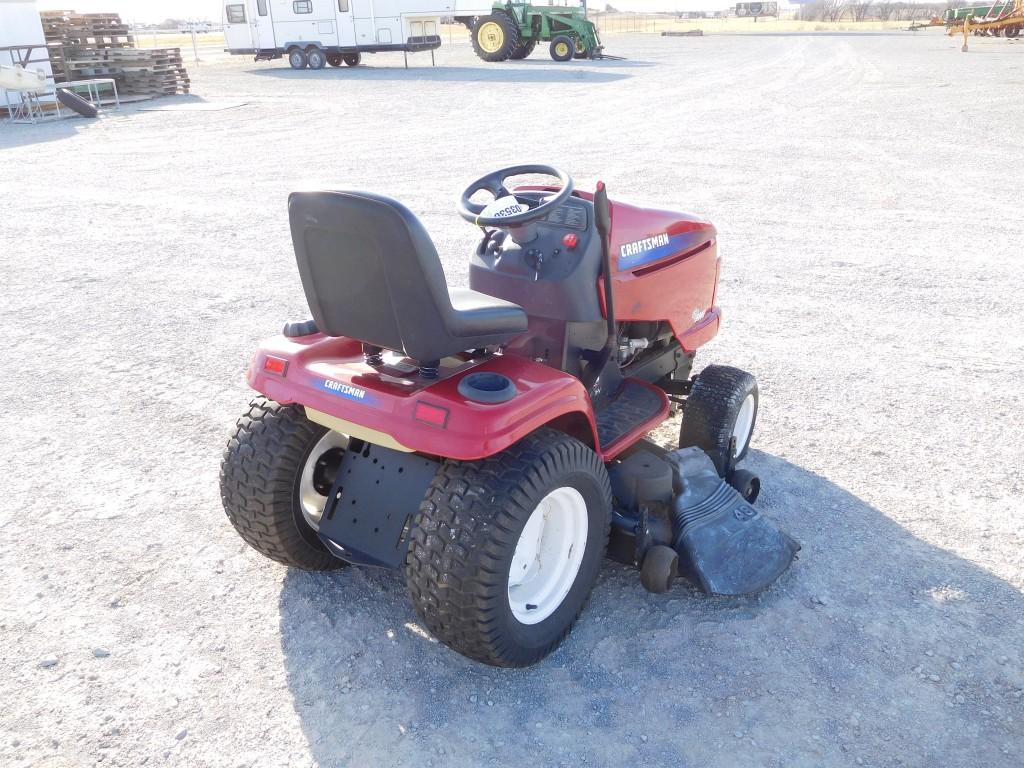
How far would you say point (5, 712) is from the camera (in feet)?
7.97

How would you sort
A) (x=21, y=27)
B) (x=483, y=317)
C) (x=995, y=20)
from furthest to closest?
(x=995, y=20) < (x=21, y=27) < (x=483, y=317)

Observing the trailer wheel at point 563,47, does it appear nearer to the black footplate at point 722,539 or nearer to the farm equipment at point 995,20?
the farm equipment at point 995,20

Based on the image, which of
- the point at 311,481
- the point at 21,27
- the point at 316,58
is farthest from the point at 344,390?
the point at 316,58

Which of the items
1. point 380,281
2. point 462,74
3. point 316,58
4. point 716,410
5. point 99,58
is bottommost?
point 716,410

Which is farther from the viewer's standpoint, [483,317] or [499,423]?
[483,317]

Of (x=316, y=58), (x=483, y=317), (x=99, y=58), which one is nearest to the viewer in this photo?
(x=483, y=317)

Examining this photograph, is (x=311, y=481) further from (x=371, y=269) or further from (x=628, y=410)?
(x=628, y=410)

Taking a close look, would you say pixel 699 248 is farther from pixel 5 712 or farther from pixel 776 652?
pixel 5 712

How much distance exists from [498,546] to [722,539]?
3.15 ft

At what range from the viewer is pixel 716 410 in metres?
3.49

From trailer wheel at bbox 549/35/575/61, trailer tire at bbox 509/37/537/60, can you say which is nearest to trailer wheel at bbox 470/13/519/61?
trailer tire at bbox 509/37/537/60

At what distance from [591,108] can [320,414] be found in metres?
13.7

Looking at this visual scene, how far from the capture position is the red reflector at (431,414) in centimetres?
236

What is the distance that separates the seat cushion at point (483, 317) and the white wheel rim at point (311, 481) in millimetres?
677
